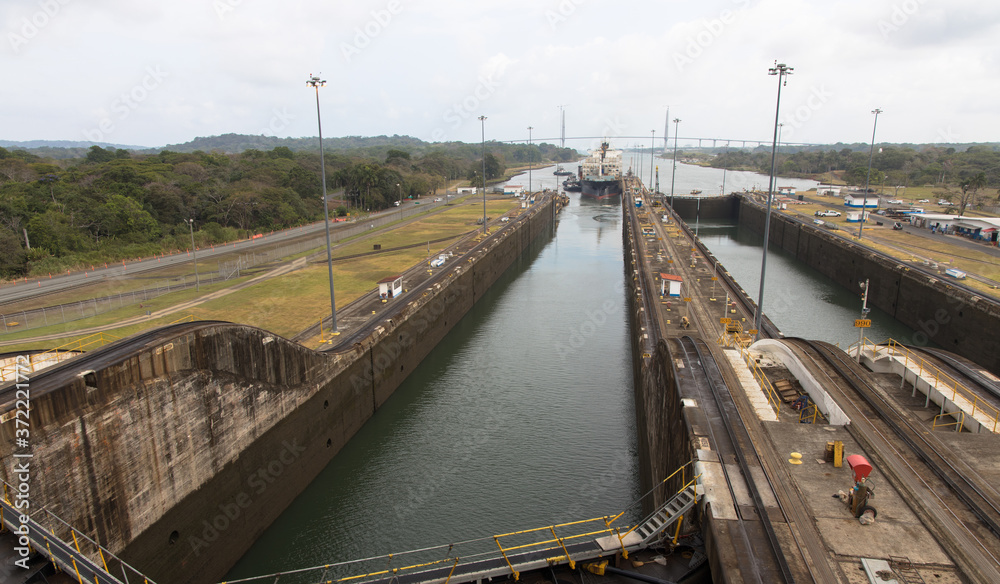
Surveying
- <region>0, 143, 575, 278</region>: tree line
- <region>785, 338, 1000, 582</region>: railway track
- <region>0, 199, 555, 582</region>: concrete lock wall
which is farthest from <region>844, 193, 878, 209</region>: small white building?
<region>0, 199, 555, 582</region>: concrete lock wall

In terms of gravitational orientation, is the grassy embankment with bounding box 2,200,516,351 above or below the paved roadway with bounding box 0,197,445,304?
below

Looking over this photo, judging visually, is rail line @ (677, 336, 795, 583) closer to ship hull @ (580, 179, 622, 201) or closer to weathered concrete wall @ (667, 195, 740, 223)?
weathered concrete wall @ (667, 195, 740, 223)

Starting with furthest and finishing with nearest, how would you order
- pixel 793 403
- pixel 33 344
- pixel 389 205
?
pixel 389 205 → pixel 33 344 → pixel 793 403

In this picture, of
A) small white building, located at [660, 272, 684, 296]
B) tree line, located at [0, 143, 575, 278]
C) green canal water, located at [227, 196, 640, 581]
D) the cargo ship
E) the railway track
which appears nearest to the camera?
the railway track

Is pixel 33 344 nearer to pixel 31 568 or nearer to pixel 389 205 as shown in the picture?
pixel 31 568

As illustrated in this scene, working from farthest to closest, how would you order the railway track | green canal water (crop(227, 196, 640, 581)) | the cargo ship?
the cargo ship
green canal water (crop(227, 196, 640, 581))
the railway track

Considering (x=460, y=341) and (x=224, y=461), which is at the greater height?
(x=224, y=461)

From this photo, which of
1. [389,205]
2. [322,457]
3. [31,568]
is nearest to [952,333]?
[322,457]
